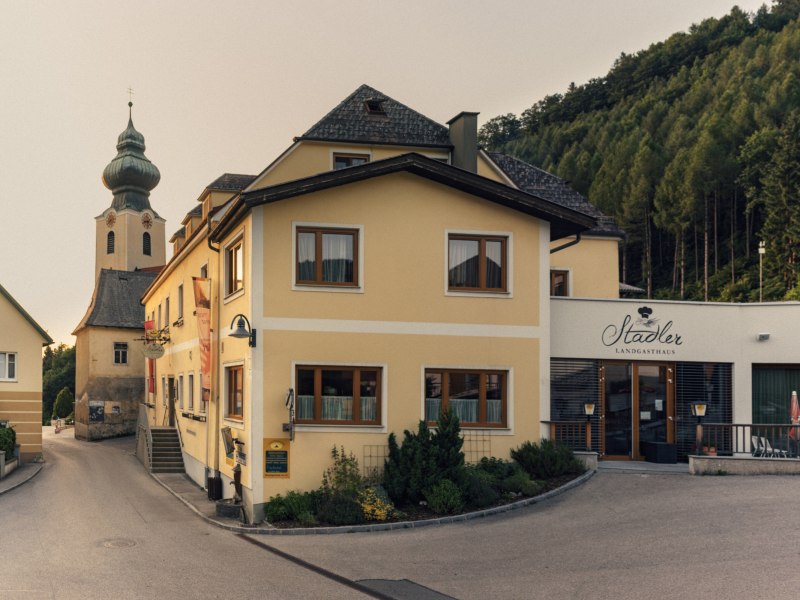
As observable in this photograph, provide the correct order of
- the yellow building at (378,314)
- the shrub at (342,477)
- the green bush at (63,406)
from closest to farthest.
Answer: the shrub at (342,477)
the yellow building at (378,314)
the green bush at (63,406)

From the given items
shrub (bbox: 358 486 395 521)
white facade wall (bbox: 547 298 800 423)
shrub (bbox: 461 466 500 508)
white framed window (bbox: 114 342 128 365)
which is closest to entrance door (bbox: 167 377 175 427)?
shrub (bbox: 358 486 395 521)

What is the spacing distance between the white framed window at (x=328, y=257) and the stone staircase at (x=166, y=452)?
13.3 metres

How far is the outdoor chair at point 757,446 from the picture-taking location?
19.8 metres

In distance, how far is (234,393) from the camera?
2064cm

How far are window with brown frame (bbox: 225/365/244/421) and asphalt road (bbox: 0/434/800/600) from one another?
2.63m

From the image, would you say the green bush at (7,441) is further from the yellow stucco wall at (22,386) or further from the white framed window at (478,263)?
the white framed window at (478,263)

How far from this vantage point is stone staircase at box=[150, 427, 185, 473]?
2902 centimetres

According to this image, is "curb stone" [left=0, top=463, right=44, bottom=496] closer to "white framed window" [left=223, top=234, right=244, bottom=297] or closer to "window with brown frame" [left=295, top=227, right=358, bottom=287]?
"white framed window" [left=223, top=234, right=244, bottom=297]

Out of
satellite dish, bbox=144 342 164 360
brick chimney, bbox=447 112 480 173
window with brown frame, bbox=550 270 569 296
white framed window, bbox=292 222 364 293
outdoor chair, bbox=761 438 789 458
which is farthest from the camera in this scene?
satellite dish, bbox=144 342 164 360

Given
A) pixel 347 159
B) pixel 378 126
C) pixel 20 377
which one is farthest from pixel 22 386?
pixel 378 126

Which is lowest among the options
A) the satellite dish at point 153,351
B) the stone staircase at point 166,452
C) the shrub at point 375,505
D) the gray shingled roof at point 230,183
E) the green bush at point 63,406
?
the green bush at point 63,406

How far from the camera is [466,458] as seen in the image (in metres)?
18.9

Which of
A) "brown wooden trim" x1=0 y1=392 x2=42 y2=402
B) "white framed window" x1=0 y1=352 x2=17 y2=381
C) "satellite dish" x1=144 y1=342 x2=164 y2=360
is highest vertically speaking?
"satellite dish" x1=144 y1=342 x2=164 y2=360

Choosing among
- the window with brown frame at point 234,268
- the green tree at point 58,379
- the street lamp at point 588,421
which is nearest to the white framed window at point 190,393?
the window with brown frame at point 234,268
